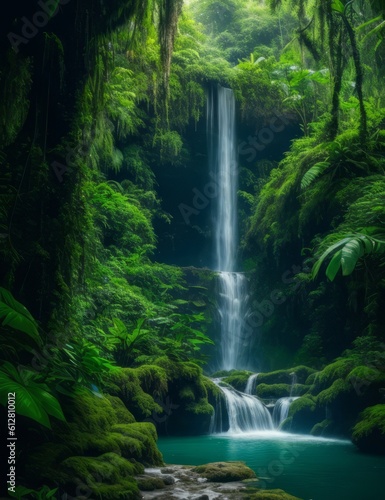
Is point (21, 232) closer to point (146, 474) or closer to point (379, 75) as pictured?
point (146, 474)

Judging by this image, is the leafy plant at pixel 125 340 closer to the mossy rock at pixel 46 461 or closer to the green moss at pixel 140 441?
the green moss at pixel 140 441

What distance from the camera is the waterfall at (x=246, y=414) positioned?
434 inches

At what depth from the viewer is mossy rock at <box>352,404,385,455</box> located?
7855 mm

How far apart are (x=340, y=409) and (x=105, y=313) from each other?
4.67m

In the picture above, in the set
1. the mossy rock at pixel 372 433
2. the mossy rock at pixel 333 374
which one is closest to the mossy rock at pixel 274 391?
the mossy rock at pixel 333 374

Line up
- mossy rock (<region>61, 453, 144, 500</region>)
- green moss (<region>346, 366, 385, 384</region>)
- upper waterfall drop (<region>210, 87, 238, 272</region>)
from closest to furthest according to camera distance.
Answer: mossy rock (<region>61, 453, 144, 500</region>) → green moss (<region>346, 366, 385, 384</region>) → upper waterfall drop (<region>210, 87, 238, 272</region>)

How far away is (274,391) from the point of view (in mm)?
11844

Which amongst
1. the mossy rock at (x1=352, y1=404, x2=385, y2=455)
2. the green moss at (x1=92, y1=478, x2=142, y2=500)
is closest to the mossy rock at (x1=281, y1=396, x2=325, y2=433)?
the mossy rock at (x1=352, y1=404, x2=385, y2=455)

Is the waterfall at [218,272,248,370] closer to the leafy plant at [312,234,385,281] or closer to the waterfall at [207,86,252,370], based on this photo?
the waterfall at [207,86,252,370]

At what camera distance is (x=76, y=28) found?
5840mm

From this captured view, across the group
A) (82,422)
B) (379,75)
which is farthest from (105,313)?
(379,75)

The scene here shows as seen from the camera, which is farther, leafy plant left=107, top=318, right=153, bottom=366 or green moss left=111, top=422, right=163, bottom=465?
leafy plant left=107, top=318, right=153, bottom=366

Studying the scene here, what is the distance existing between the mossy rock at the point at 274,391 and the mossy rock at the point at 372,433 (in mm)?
3507

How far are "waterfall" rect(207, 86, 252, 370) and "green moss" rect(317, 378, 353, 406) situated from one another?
6.50m
